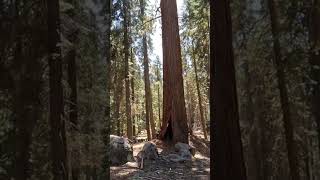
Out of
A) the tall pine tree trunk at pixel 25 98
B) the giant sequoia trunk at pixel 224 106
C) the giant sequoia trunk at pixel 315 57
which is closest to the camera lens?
the tall pine tree trunk at pixel 25 98

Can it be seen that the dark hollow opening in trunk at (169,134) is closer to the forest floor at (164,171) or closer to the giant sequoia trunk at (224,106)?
the forest floor at (164,171)

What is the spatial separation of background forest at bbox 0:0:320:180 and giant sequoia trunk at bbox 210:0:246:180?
0.51 meters

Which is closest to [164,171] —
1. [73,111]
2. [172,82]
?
[172,82]

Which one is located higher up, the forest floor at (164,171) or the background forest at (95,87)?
the background forest at (95,87)

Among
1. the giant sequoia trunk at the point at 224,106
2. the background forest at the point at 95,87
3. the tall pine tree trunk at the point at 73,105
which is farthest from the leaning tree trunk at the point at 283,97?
the tall pine tree trunk at the point at 73,105

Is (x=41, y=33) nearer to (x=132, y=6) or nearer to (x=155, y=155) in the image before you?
(x=155, y=155)

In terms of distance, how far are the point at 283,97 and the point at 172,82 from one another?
40.9 ft

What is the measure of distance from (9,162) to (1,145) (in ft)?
0.40

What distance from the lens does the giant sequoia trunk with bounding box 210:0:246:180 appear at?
4297mm

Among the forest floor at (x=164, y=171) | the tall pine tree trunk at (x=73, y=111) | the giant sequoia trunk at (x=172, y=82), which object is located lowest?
the forest floor at (x=164, y=171)

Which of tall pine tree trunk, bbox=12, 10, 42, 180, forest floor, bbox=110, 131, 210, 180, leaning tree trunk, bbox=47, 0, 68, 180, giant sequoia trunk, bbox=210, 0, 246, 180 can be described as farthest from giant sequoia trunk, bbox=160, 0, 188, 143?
tall pine tree trunk, bbox=12, 10, 42, 180

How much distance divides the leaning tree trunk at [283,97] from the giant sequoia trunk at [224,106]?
0.66m

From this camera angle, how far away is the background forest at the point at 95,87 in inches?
112

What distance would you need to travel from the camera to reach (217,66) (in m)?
4.50
